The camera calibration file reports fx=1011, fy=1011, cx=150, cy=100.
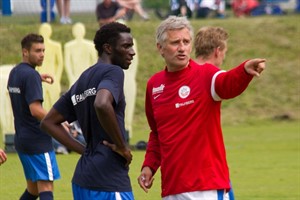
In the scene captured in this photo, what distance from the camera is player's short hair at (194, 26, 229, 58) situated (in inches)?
341

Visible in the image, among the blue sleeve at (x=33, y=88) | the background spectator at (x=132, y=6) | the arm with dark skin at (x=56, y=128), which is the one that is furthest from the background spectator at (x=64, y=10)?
the arm with dark skin at (x=56, y=128)

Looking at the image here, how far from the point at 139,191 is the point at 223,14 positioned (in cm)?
2065

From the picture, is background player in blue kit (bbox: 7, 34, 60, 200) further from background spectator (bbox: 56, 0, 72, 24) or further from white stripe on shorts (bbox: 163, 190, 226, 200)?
background spectator (bbox: 56, 0, 72, 24)

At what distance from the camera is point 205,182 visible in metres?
7.42

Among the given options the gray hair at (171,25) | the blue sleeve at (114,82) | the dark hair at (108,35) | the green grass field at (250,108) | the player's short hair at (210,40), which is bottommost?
the green grass field at (250,108)

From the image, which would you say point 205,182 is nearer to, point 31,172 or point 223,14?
point 31,172

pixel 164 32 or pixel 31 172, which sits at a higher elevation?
pixel 164 32

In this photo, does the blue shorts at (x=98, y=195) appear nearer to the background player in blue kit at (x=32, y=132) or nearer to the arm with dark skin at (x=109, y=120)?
the arm with dark skin at (x=109, y=120)

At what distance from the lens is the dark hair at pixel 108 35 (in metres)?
8.01

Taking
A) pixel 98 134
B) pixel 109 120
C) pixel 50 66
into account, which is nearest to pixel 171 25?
pixel 109 120

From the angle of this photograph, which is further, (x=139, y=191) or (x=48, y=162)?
(x=139, y=191)

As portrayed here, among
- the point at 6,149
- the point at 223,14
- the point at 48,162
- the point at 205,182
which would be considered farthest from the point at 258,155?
the point at 223,14

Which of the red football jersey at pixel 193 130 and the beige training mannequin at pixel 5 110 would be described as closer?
the red football jersey at pixel 193 130

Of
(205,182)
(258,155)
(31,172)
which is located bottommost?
(258,155)
